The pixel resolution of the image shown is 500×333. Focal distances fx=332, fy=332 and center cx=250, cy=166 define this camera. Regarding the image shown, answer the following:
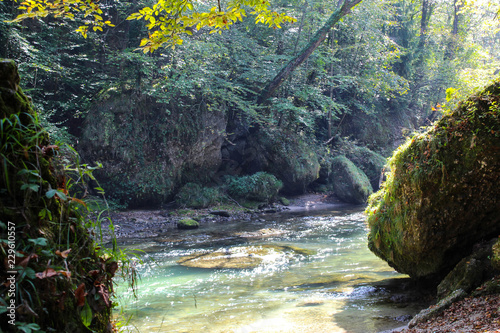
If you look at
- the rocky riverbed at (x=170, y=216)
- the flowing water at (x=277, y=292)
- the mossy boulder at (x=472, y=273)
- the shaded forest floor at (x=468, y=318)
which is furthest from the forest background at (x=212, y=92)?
the shaded forest floor at (x=468, y=318)

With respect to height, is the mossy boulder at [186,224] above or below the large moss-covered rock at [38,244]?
below

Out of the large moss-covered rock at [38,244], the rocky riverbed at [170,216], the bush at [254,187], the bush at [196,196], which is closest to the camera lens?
the large moss-covered rock at [38,244]

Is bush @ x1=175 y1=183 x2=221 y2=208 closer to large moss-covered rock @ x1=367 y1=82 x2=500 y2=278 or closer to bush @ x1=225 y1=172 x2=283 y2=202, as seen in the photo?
bush @ x1=225 y1=172 x2=283 y2=202

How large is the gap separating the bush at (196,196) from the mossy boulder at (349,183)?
7280 millimetres

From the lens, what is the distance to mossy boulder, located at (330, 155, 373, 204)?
59.8ft

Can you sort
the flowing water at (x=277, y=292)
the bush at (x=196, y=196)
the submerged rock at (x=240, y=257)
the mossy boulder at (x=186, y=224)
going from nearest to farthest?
1. the flowing water at (x=277, y=292)
2. the submerged rock at (x=240, y=257)
3. the mossy boulder at (x=186, y=224)
4. the bush at (x=196, y=196)

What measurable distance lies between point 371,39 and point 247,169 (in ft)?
37.6

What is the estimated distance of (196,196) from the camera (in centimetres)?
1570

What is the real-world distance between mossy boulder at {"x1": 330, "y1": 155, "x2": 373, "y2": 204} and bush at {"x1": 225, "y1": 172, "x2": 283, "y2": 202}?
411 centimetres

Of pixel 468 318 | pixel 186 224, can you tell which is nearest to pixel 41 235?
pixel 468 318

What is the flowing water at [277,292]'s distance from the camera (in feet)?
13.7

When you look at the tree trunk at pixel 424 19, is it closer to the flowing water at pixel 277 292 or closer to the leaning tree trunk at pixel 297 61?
the leaning tree trunk at pixel 297 61

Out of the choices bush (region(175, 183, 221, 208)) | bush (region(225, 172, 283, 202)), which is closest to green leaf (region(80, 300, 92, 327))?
bush (region(175, 183, 221, 208))

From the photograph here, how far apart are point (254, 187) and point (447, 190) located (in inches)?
520
